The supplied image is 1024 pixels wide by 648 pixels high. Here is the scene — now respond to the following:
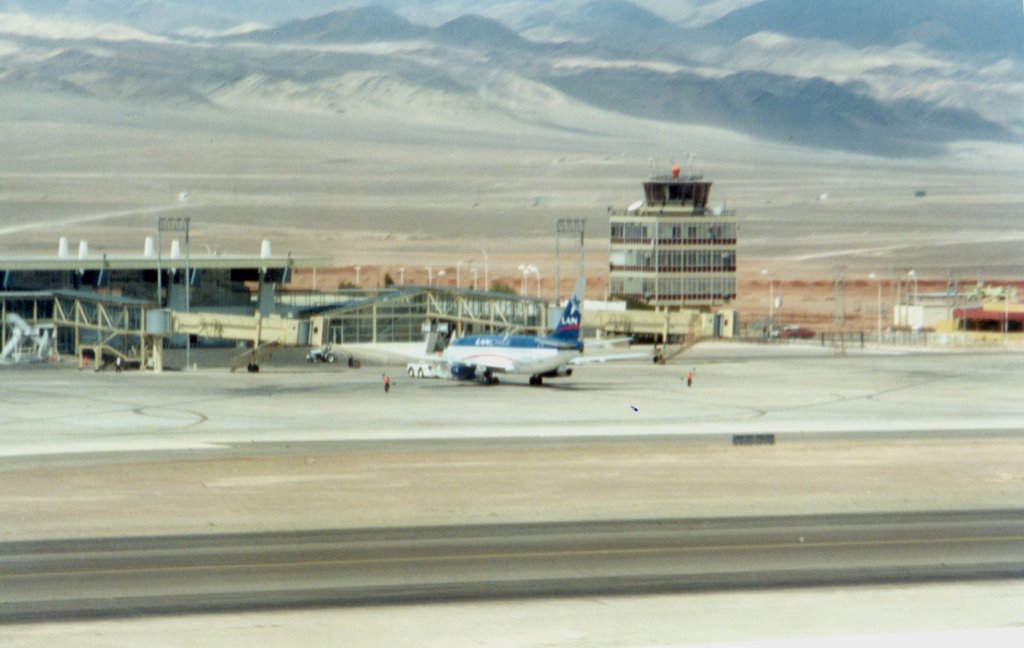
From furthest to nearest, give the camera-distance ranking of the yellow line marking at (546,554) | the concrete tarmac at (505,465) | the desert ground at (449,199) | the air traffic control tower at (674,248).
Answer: the air traffic control tower at (674,248) < the desert ground at (449,199) < the yellow line marking at (546,554) < the concrete tarmac at (505,465)

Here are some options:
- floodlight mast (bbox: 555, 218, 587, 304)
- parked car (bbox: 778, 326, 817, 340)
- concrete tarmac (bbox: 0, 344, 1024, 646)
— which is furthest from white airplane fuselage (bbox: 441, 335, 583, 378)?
parked car (bbox: 778, 326, 817, 340)

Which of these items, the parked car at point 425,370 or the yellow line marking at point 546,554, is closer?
the yellow line marking at point 546,554

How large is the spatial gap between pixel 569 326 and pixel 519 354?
8.95 feet

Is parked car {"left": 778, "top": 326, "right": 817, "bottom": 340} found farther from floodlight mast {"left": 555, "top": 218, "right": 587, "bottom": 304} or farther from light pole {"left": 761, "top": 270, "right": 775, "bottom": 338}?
floodlight mast {"left": 555, "top": 218, "right": 587, "bottom": 304}

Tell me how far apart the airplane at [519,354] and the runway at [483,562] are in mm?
31231

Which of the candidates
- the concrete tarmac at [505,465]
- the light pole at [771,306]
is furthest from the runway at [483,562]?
the light pole at [771,306]

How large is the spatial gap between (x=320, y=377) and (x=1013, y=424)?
2913cm

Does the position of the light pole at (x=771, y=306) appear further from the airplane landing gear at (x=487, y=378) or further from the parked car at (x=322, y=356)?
the airplane landing gear at (x=487, y=378)

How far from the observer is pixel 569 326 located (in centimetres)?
5578

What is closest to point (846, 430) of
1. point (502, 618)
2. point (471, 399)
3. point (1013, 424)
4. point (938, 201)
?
point (1013, 424)

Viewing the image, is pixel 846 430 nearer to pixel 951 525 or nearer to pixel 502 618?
pixel 951 525

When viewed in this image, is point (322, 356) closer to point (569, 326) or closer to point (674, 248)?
point (569, 326)

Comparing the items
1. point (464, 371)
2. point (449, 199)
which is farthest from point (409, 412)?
point (449, 199)

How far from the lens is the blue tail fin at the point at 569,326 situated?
55.7m
